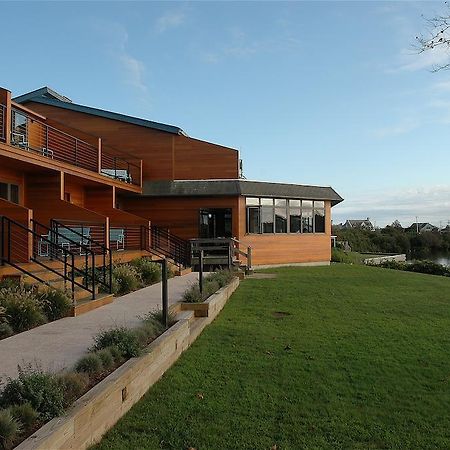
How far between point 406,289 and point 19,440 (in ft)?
43.8

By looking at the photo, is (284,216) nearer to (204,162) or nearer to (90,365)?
(204,162)

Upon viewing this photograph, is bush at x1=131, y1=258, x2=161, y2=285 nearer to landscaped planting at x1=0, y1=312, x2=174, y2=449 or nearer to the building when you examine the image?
the building

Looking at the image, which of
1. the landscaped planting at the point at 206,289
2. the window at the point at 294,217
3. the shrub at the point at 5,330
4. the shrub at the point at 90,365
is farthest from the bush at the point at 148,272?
the window at the point at 294,217

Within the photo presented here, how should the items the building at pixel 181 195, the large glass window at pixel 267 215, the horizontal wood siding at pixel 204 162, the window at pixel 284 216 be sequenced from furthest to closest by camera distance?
the horizontal wood siding at pixel 204 162
the large glass window at pixel 267 215
the window at pixel 284 216
the building at pixel 181 195

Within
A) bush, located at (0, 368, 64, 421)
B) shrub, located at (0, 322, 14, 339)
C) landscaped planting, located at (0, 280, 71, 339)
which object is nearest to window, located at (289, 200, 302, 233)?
landscaped planting, located at (0, 280, 71, 339)

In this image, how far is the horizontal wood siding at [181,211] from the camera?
22891mm

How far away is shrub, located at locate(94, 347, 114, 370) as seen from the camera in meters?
5.06

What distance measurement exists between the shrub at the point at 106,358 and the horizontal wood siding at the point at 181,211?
694 inches

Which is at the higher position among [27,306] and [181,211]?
[181,211]

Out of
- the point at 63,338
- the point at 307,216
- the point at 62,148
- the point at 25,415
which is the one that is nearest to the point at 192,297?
the point at 63,338

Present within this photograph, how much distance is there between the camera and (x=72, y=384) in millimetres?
4238

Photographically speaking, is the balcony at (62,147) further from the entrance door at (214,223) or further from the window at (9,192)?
the entrance door at (214,223)

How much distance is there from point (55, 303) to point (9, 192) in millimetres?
7468

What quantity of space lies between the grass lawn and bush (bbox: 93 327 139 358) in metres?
0.48
